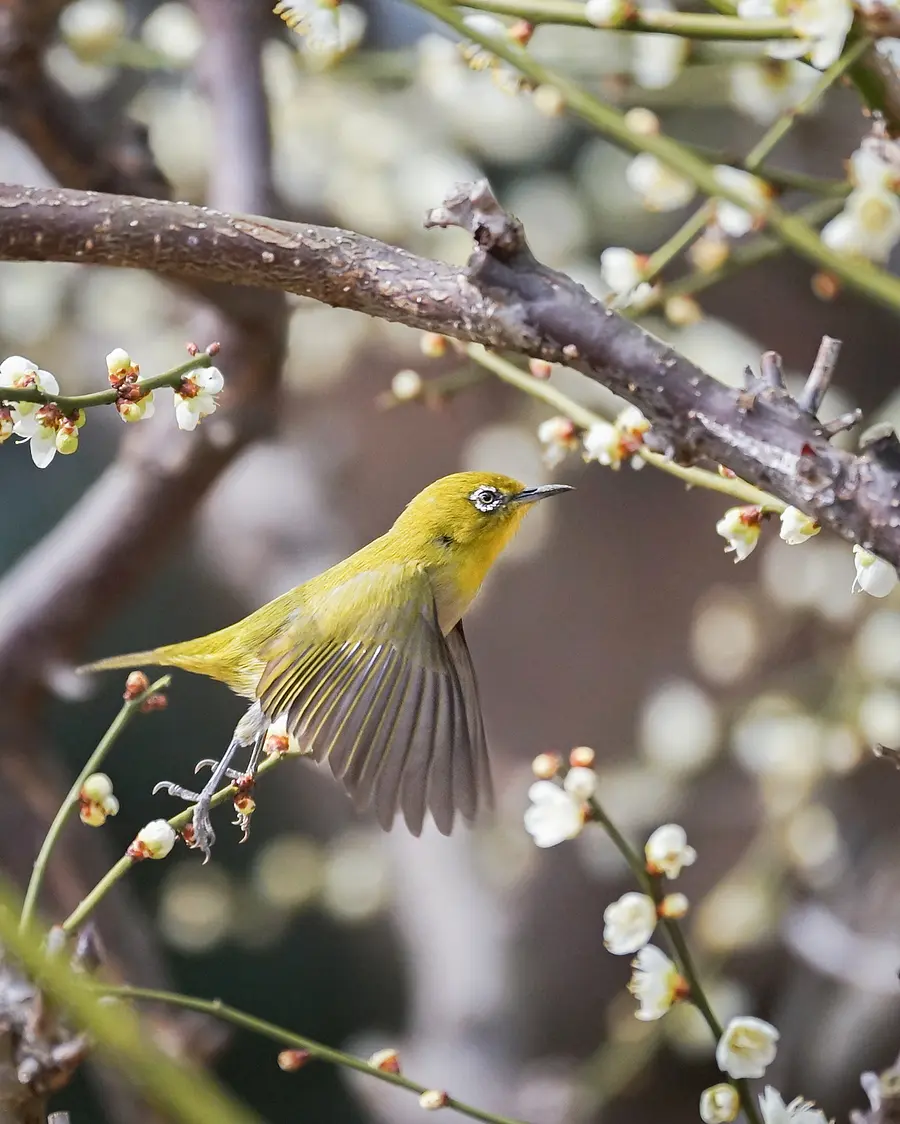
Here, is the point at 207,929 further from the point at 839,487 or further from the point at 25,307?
the point at 839,487

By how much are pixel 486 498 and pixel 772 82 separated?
309 millimetres

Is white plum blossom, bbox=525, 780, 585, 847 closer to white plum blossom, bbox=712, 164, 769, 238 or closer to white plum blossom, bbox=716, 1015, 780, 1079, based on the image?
white plum blossom, bbox=716, 1015, 780, 1079

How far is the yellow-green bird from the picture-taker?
368mm

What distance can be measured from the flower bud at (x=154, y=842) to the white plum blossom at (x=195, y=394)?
0.12 meters

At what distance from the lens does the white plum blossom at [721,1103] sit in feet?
1.26

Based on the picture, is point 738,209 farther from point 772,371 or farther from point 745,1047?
point 745,1047

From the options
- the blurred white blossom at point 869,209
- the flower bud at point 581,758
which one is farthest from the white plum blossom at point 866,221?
the flower bud at point 581,758

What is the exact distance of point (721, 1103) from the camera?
15.1 inches

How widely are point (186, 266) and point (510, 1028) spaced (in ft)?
2.36

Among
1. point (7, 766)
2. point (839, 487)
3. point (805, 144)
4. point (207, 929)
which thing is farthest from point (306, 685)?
point (805, 144)

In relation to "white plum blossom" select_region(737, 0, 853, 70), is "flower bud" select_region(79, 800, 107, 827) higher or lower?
lower

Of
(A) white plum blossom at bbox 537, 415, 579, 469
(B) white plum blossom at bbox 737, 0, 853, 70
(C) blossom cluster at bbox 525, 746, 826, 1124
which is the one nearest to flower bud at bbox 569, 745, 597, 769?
(C) blossom cluster at bbox 525, 746, 826, 1124

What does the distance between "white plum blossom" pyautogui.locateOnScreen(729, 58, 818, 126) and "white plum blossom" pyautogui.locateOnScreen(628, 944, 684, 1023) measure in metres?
0.33

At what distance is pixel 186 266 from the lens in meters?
0.33
